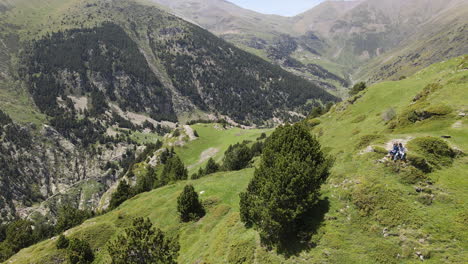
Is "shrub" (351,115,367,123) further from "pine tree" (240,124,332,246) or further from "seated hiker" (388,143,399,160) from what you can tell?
"pine tree" (240,124,332,246)

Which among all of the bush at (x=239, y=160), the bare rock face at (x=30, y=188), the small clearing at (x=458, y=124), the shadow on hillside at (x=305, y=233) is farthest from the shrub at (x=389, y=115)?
the bare rock face at (x=30, y=188)

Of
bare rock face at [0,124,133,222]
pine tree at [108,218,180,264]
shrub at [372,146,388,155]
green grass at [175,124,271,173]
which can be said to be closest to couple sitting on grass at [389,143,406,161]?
shrub at [372,146,388,155]

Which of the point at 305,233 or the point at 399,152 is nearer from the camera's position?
the point at 305,233

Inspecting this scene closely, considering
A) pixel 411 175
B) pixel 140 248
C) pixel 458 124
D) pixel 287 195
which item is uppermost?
pixel 458 124

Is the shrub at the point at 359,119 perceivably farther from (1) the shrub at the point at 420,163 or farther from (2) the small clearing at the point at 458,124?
(1) the shrub at the point at 420,163

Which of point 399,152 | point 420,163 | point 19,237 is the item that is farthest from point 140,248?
point 19,237

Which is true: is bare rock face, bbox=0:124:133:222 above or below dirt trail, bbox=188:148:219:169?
below

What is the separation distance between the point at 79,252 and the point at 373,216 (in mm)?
41988

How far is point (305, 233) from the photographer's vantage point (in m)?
24.3

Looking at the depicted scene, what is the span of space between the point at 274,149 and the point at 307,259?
1354cm

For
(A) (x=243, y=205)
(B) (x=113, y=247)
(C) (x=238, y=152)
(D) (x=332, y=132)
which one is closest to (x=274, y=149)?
(A) (x=243, y=205)

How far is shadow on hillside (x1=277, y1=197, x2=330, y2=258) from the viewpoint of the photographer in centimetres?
2342

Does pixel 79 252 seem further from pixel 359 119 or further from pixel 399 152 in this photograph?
pixel 359 119

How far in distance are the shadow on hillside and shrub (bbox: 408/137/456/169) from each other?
11.9 m
